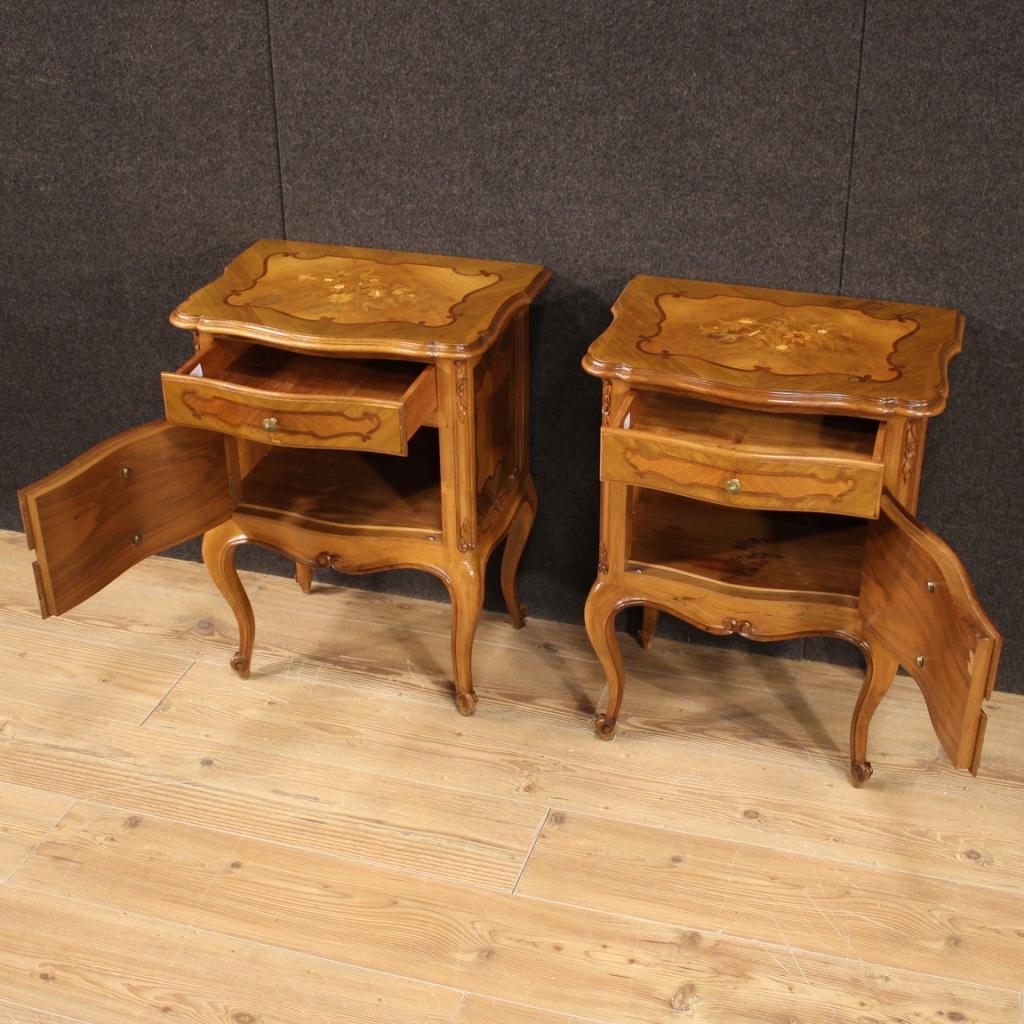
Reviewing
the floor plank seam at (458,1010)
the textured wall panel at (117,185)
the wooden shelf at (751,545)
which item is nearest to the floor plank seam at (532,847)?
the floor plank seam at (458,1010)

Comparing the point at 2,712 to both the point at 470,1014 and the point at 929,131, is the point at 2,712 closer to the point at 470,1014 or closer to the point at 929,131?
the point at 470,1014

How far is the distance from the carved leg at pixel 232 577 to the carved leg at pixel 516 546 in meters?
0.47

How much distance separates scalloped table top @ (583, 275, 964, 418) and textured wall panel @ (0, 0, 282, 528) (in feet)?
2.50

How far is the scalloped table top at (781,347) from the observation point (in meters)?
1.92

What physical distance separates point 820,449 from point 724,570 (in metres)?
0.25

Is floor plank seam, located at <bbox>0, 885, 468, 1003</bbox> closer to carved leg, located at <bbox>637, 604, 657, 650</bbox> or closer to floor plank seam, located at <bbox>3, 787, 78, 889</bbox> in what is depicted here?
floor plank seam, located at <bbox>3, 787, 78, 889</bbox>

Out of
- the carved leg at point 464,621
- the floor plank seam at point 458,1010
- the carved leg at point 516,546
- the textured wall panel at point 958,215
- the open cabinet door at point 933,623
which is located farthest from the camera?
the carved leg at point 516,546

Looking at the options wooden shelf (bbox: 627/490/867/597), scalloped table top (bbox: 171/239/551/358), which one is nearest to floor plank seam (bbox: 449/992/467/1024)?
wooden shelf (bbox: 627/490/867/597)

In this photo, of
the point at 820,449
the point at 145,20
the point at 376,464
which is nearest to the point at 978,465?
the point at 820,449

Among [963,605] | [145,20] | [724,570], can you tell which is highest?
[145,20]

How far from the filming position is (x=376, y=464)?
2.42 m

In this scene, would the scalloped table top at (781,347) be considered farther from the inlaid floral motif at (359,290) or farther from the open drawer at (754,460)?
the inlaid floral motif at (359,290)

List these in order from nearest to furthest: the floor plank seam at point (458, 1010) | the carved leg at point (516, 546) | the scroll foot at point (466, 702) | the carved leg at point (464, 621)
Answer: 1. the floor plank seam at point (458, 1010)
2. the carved leg at point (464, 621)
3. the scroll foot at point (466, 702)
4. the carved leg at point (516, 546)

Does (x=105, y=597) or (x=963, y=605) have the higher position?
(x=963, y=605)
